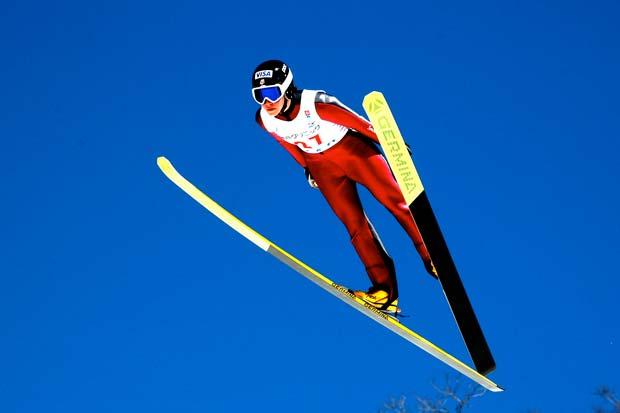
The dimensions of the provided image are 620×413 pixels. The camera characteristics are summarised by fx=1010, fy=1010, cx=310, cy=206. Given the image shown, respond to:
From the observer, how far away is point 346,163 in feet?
18.3

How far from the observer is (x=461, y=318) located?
547cm

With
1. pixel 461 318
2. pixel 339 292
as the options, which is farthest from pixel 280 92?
pixel 461 318

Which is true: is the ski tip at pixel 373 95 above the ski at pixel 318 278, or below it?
above

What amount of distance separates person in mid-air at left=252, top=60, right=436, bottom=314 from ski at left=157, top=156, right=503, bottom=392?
0.08m

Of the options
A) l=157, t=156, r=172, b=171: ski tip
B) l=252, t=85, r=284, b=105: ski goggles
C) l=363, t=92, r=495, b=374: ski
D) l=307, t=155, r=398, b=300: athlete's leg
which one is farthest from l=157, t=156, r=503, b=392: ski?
l=252, t=85, r=284, b=105: ski goggles

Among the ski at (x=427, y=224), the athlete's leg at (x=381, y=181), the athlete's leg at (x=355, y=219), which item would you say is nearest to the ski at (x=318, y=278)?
the athlete's leg at (x=355, y=219)

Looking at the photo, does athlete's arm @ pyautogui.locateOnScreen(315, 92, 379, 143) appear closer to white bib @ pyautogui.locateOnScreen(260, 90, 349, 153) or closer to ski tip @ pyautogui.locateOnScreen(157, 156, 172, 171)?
white bib @ pyautogui.locateOnScreen(260, 90, 349, 153)

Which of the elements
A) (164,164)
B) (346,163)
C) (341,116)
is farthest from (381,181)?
(164,164)

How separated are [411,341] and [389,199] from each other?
3.10 feet

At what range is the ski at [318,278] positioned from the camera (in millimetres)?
5453

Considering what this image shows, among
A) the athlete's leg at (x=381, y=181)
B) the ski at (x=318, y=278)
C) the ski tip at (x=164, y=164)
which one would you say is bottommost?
the ski at (x=318, y=278)

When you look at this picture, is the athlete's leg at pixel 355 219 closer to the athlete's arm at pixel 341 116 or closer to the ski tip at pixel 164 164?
the athlete's arm at pixel 341 116

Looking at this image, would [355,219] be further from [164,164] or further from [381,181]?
[164,164]

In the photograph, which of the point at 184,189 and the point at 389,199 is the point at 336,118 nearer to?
the point at 389,199
